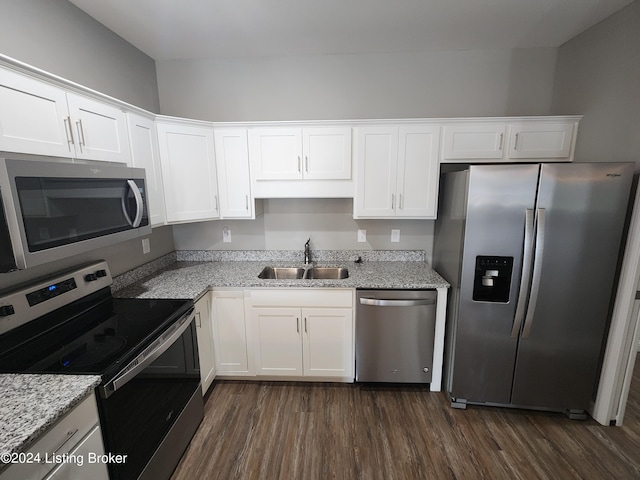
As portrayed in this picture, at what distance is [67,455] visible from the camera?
992mm

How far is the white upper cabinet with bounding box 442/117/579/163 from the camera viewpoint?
2.19 meters

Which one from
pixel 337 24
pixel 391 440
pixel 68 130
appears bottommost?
pixel 391 440

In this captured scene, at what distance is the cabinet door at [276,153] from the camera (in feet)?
7.52

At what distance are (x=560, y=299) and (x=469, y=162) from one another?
119cm

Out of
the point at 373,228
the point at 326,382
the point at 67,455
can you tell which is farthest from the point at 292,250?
the point at 67,455

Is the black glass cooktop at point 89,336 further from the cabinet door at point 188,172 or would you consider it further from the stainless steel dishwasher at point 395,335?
the stainless steel dishwasher at point 395,335

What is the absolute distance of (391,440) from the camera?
1.87 m

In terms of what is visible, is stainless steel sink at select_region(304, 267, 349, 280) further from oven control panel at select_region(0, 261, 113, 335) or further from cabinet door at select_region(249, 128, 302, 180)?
oven control panel at select_region(0, 261, 113, 335)

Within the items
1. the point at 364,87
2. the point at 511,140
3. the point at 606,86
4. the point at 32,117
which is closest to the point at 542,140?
the point at 511,140

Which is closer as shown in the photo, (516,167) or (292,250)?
(516,167)

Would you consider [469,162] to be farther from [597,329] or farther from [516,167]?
[597,329]

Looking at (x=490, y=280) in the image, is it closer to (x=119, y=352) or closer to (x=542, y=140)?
(x=542, y=140)

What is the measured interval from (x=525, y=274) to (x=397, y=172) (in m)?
1.17

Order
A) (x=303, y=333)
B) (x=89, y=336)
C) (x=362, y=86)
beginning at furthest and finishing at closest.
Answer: (x=362, y=86)
(x=303, y=333)
(x=89, y=336)
